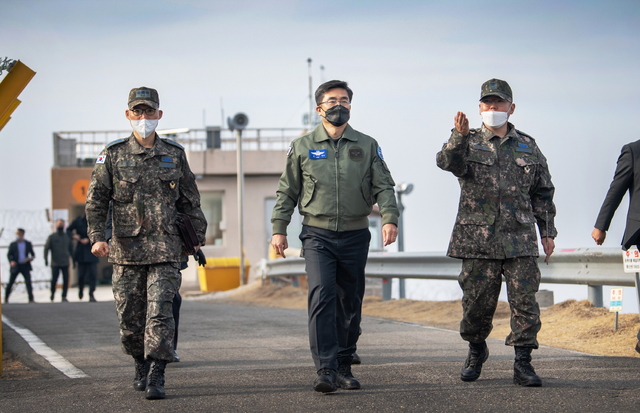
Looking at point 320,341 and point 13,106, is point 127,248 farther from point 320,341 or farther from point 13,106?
point 13,106

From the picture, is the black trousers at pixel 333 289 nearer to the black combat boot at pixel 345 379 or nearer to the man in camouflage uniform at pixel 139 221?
the black combat boot at pixel 345 379

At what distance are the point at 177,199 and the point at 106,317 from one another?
6.86 m

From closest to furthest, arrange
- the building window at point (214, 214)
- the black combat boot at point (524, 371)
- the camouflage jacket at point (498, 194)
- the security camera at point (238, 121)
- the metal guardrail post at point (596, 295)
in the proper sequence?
the black combat boot at point (524, 371) < the camouflage jacket at point (498, 194) < the metal guardrail post at point (596, 295) < the security camera at point (238, 121) < the building window at point (214, 214)

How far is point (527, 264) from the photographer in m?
5.60

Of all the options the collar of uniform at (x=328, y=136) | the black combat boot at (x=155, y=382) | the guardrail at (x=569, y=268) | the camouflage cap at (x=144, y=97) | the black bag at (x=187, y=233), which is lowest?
the black combat boot at (x=155, y=382)

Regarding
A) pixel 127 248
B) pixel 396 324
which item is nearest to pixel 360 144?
pixel 127 248

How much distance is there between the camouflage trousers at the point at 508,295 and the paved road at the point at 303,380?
324 millimetres

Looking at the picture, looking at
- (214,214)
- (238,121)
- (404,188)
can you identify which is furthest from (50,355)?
(214,214)

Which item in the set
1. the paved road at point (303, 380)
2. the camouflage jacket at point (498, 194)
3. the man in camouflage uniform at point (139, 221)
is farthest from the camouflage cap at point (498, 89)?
the man in camouflage uniform at point (139, 221)

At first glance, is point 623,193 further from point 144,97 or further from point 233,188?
point 233,188

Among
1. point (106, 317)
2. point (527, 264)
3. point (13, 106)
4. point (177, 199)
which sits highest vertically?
point (13, 106)

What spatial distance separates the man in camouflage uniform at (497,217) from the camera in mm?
5574

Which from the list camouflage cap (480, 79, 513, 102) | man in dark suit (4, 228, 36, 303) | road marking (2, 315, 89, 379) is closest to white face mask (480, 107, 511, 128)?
camouflage cap (480, 79, 513, 102)

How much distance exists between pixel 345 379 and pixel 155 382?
3.88 feet
